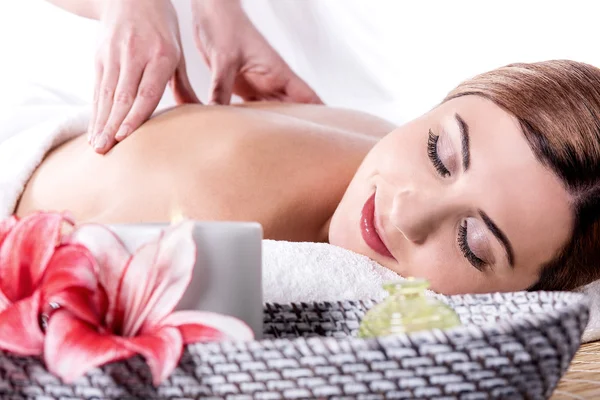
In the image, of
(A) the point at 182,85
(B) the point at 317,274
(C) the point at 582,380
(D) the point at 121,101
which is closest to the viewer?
(C) the point at 582,380

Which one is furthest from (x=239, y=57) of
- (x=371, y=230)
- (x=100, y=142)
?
(x=371, y=230)

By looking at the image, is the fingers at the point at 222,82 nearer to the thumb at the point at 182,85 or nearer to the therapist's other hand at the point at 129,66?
the thumb at the point at 182,85

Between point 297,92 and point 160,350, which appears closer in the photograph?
point 160,350

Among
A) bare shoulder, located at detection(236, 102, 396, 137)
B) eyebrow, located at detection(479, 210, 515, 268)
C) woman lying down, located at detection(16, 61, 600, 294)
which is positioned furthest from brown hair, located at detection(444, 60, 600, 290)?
bare shoulder, located at detection(236, 102, 396, 137)

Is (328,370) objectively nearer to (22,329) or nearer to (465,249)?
(22,329)

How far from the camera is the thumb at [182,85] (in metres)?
→ 1.67

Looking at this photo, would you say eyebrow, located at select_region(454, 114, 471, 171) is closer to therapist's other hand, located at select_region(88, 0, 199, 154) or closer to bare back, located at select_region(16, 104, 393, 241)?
bare back, located at select_region(16, 104, 393, 241)

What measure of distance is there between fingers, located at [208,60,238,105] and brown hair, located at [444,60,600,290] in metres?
0.73

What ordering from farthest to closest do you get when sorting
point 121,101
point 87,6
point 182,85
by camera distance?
point 87,6 < point 182,85 < point 121,101

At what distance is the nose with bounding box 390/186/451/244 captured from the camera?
1.05m

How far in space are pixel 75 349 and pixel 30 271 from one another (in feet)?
0.30

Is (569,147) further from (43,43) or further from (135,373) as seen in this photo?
(43,43)

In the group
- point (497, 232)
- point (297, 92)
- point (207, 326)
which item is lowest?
point (297, 92)

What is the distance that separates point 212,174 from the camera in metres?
1.29
